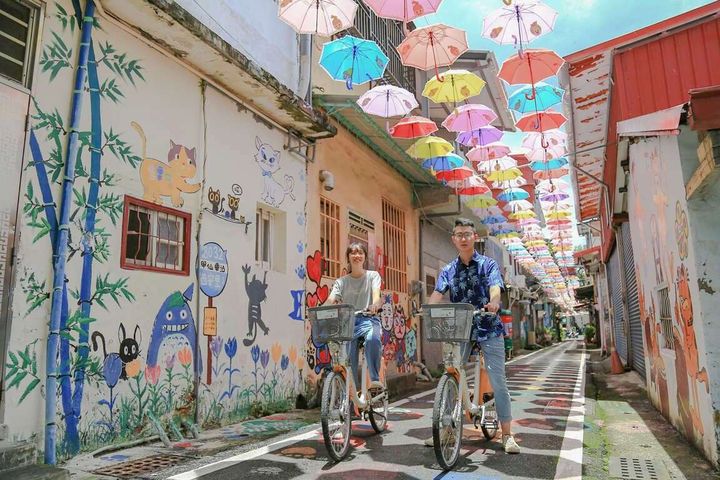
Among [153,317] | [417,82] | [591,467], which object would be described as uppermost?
[417,82]

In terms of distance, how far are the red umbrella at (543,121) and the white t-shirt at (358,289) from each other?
16.9 feet

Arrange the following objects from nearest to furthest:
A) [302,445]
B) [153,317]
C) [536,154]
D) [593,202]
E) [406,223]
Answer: [302,445]
[153,317]
[536,154]
[406,223]
[593,202]

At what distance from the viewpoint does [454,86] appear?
816 cm

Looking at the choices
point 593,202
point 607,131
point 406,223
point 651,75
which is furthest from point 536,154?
point 593,202

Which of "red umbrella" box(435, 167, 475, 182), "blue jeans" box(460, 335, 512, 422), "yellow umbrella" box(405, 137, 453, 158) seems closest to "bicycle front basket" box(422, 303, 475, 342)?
"blue jeans" box(460, 335, 512, 422)

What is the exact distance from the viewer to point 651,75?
6957mm

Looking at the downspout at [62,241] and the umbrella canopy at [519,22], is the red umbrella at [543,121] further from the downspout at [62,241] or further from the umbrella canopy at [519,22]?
the downspout at [62,241]

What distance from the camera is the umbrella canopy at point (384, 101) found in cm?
856

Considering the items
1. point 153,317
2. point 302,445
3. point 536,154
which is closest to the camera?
point 302,445

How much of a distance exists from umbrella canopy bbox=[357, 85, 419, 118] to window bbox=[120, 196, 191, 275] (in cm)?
385

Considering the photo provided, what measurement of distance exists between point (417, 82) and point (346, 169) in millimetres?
5382

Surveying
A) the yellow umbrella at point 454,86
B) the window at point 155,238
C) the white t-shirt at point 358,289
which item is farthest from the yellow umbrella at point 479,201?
the window at point 155,238

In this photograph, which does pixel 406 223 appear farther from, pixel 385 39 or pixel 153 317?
pixel 153 317

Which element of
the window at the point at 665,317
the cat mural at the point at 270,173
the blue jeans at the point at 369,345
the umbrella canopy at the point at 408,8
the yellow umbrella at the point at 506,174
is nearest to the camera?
the blue jeans at the point at 369,345
